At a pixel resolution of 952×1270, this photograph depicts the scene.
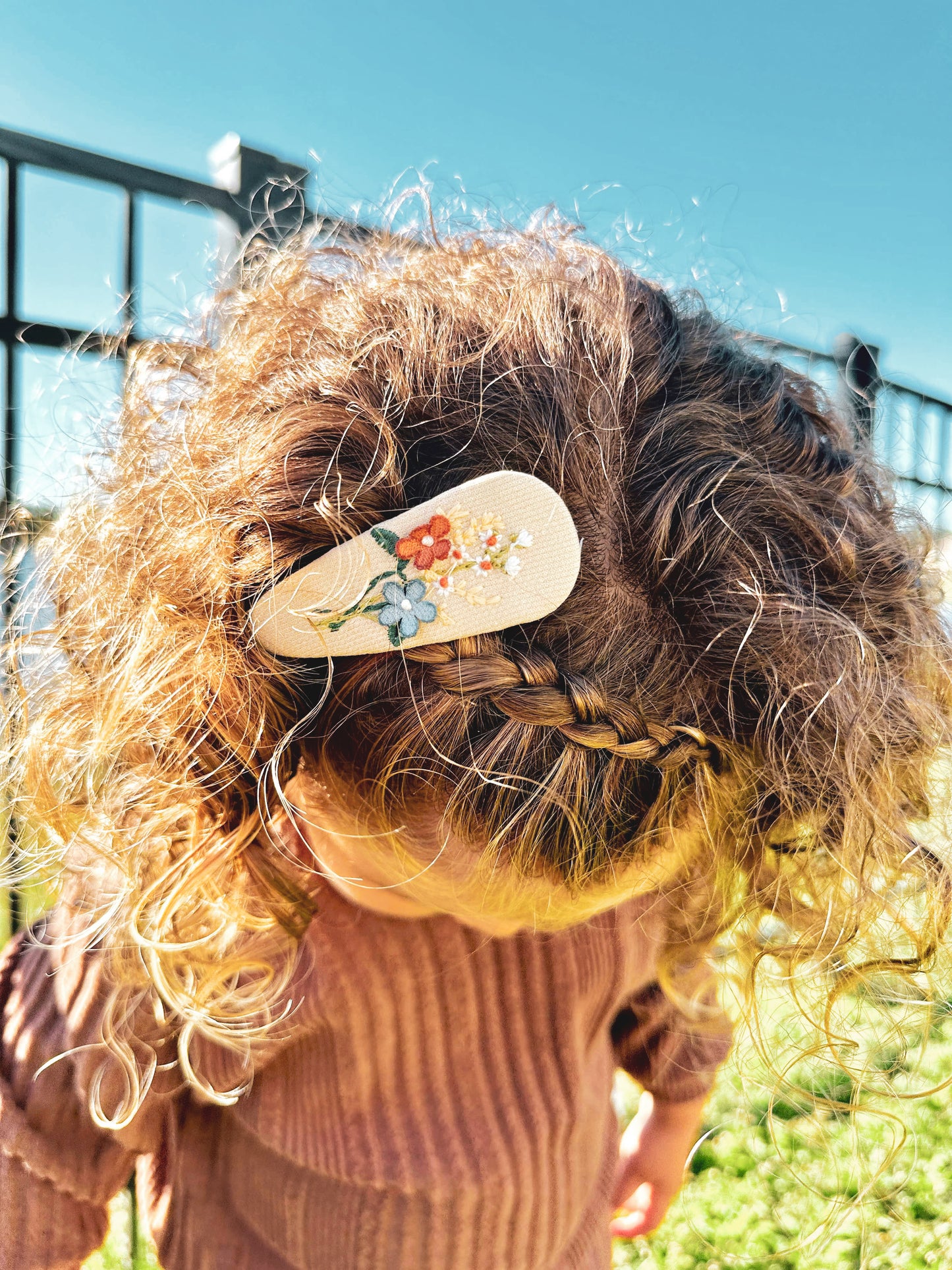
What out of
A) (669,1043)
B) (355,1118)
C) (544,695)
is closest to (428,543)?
(544,695)

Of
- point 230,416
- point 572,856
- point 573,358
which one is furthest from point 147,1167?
point 573,358

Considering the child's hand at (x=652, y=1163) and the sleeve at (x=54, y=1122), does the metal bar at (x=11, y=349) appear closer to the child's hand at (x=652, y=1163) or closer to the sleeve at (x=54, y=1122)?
the sleeve at (x=54, y=1122)

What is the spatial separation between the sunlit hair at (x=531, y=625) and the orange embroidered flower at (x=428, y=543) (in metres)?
0.03

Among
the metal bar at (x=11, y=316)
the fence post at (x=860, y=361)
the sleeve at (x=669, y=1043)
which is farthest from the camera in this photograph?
the fence post at (x=860, y=361)

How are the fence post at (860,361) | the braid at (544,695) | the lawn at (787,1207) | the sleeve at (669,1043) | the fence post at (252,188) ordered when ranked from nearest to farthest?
the braid at (544,695) < the sleeve at (669,1043) < the fence post at (252,188) < the lawn at (787,1207) < the fence post at (860,361)

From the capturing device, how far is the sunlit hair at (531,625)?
62 centimetres

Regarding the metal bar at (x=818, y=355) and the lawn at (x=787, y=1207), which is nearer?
the metal bar at (x=818, y=355)

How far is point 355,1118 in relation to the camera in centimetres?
94

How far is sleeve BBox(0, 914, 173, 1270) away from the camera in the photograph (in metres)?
0.90

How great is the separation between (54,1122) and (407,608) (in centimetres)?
70

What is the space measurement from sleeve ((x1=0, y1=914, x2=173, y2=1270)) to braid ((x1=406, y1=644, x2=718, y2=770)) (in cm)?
56

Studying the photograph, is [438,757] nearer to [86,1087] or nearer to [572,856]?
[572,856]

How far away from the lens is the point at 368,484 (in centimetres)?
62

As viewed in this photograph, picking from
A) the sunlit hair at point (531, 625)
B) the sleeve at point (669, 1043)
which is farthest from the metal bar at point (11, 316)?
the sleeve at point (669, 1043)
